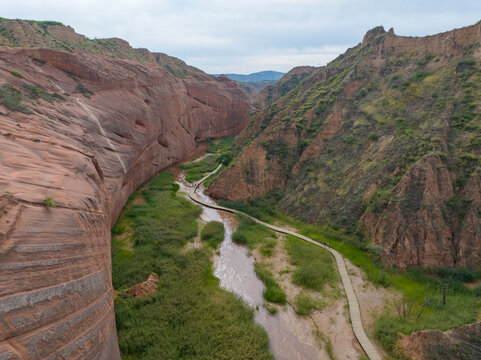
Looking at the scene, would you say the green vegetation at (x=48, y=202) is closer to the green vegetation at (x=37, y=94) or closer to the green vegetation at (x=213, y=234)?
the green vegetation at (x=37, y=94)

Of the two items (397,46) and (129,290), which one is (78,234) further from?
(397,46)

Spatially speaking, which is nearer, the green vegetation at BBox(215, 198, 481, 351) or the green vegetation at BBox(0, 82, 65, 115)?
the green vegetation at BBox(215, 198, 481, 351)

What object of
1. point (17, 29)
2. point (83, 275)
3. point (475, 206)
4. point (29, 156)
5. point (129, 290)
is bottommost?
point (129, 290)

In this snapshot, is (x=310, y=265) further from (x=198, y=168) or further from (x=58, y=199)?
(x=198, y=168)

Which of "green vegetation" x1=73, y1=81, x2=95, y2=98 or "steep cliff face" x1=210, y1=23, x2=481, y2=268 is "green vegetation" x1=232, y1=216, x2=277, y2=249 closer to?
"steep cliff face" x1=210, y1=23, x2=481, y2=268

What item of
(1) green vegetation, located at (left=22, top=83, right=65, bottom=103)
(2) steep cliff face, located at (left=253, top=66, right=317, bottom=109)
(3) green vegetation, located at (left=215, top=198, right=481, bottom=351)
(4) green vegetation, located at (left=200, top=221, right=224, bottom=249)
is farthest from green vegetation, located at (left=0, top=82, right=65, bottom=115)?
(2) steep cliff face, located at (left=253, top=66, right=317, bottom=109)

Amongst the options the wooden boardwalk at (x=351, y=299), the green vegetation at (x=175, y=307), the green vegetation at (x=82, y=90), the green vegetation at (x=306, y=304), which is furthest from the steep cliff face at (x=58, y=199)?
the wooden boardwalk at (x=351, y=299)

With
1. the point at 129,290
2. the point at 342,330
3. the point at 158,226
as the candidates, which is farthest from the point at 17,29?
the point at 342,330
